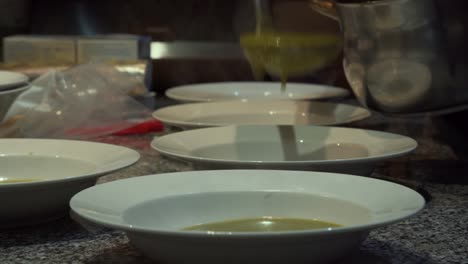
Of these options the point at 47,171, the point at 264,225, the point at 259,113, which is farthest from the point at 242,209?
the point at 259,113

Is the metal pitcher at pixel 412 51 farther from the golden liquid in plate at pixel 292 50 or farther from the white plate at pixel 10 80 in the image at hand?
the white plate at pixel 10 80

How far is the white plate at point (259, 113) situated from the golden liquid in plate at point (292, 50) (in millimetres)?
282

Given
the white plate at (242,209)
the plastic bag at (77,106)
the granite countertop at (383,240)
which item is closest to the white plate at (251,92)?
the plastic bag at (77,106)

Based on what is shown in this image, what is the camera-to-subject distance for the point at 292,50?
94cm

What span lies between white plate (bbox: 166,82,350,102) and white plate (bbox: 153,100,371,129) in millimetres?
135

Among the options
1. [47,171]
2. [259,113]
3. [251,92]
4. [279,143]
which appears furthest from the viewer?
[251,92]

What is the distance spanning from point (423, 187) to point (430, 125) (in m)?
0.44

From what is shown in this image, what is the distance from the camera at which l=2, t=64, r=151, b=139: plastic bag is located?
1281 millimetres

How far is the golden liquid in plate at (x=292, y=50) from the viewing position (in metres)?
0.94

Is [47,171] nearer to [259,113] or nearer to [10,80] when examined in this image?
[10,80]

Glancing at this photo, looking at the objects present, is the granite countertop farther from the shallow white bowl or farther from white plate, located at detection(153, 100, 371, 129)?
white plate, located at detection(153, 100, 371, 129)

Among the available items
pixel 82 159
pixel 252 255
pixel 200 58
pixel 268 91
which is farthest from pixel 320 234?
pixel 200 58

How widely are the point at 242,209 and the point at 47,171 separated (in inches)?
10.7

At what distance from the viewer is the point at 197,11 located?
218 cm
